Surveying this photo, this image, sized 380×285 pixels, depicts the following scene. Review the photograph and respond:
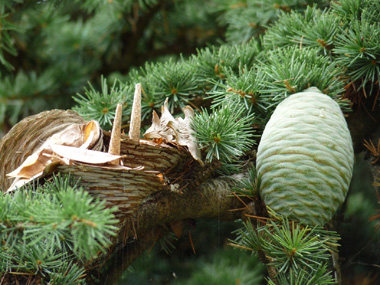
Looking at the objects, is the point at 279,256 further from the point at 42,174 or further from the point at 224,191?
the point at 42,174

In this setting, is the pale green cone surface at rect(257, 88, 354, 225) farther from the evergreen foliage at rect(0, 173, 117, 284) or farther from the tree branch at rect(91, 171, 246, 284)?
the evergreen foliage at rect(0, 173, 117, 284)

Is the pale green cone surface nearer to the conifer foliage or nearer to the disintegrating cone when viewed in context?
the conifer foliage

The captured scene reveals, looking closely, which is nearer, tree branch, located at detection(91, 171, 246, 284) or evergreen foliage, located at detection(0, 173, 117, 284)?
evergreen foliage, located at detection(0, 173, 117, 284)

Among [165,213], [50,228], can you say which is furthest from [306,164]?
[50,228]

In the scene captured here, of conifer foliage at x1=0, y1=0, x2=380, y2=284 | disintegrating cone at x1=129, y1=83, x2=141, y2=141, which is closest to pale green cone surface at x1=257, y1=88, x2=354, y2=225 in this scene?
conifer foliage at x1=0, y1=0, x2=380, y2=284

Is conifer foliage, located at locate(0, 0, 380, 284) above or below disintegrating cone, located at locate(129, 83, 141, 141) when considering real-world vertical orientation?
below

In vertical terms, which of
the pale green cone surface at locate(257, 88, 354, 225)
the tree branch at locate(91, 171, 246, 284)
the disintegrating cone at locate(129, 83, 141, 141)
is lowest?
the tree branch at locate(91, 171, 246, 284)

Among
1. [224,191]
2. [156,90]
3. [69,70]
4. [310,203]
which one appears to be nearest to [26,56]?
[69,70]

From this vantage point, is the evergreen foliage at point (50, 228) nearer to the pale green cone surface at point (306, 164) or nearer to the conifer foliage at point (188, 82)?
the conifer foliage at point (188, 82)
